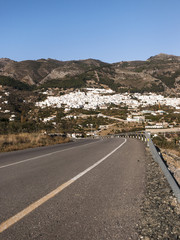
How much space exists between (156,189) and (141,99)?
16884 centimetres

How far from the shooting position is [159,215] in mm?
3459

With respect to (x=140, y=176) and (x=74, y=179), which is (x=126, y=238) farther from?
(x=140, y=176)

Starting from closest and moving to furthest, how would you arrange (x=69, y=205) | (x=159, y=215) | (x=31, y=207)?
(x=159, y=215) < (x=31, y=207) < (x=69, y=205)

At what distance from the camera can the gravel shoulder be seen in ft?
9.25

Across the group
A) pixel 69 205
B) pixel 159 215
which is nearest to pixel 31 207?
pixel 69 205

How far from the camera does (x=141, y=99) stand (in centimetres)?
16900

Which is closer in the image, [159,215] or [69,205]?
[159,215]

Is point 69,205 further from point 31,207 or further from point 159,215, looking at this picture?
point 159,215

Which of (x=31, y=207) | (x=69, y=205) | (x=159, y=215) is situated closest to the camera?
(x=159, y=215)

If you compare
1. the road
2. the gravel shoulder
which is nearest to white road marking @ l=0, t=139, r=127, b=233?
the road

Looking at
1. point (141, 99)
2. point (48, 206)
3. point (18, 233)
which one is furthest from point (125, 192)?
point (141, 99)

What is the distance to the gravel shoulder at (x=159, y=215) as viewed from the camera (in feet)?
9.25

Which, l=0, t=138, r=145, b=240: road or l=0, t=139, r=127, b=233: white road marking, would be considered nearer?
l=0, t=138, r=145, b=240: road

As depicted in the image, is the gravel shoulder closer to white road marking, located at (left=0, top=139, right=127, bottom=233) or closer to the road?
the road
